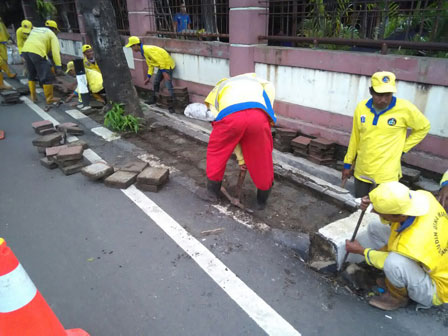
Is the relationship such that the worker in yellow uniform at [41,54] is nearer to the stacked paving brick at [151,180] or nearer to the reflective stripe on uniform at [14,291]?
the stacked paving brick at [151,180]

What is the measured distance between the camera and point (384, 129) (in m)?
3.48

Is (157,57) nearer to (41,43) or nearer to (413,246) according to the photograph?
(41,43)

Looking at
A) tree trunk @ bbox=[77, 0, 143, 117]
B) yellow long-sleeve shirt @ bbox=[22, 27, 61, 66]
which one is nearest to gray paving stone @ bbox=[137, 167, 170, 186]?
tree trunk @ bbox=[77, 0, 143, 117]

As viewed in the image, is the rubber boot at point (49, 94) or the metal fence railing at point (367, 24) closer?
the metal fence railing at point (367, 24)

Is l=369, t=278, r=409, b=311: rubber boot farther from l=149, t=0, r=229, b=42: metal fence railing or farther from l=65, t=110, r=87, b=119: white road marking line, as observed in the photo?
l=65, t=110, r=87, b=119: white road marking line

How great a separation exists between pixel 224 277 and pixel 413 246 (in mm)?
1557

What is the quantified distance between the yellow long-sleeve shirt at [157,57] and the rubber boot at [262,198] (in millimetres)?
5382

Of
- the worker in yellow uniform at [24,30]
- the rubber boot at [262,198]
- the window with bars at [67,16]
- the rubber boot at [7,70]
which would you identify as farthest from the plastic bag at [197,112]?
the window with bars at [67,16]

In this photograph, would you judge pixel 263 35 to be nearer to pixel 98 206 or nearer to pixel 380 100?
pixel 380 100

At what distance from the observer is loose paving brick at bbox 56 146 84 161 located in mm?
5082

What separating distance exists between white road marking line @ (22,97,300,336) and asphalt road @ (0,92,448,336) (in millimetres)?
11

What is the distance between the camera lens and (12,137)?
6742 mm

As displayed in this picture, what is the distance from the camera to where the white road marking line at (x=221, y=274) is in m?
2.55

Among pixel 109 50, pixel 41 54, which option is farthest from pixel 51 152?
pixel 41 54
